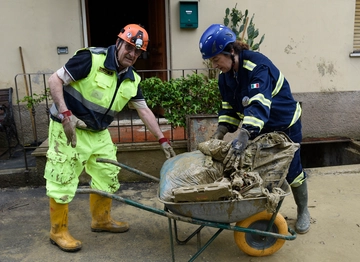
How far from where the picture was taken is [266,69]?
2.71 meters

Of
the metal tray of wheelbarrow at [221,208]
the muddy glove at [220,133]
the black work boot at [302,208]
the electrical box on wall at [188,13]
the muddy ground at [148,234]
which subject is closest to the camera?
the metal tray of wheelbarrow at [221,208]

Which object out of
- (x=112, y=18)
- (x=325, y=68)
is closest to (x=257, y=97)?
(x=325, y=68)

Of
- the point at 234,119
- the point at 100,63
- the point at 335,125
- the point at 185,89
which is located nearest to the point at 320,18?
the point at 335,125

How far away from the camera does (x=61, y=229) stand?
10.3 ft

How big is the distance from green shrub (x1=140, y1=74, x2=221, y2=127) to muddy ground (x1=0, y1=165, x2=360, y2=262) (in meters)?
1.07

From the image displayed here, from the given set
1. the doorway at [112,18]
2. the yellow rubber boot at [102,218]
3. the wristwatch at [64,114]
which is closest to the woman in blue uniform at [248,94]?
the wristwatch at [64,114]

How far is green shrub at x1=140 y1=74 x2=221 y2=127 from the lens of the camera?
15.0 ft

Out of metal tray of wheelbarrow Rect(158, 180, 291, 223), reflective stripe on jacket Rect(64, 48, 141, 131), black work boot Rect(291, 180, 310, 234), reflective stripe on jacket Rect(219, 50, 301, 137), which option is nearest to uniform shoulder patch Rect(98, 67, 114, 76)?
reflective stripe on jacket Rect(64, 48, 141, 131)

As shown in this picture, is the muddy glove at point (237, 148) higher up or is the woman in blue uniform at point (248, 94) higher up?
the woman in blue uniform at point (248, 94)

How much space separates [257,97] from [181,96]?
7.02 ft

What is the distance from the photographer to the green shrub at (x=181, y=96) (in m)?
4.58

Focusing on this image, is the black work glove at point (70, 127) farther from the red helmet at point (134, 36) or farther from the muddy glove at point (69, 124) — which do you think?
the red helmet at point (134, 36)

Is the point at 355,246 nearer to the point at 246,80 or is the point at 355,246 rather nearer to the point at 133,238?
the point at 246,80

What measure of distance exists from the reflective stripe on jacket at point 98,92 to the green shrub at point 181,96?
4.73 feet
